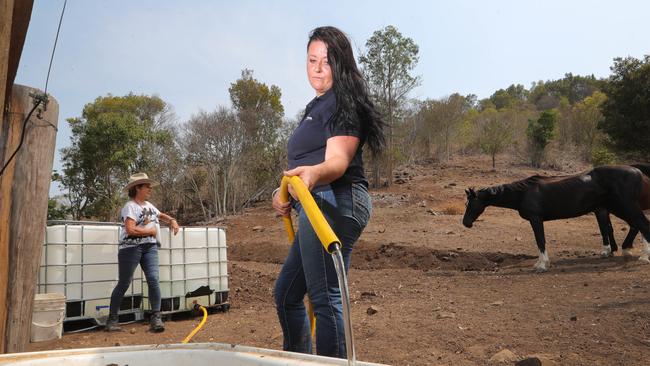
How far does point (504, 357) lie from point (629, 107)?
722 inches

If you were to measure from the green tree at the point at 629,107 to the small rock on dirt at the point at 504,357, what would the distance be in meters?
17.4

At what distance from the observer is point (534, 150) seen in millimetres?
27047

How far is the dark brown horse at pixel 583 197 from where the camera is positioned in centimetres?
784

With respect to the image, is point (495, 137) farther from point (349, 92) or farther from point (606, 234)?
point (349, 92)

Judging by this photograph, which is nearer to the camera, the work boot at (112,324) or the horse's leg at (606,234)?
the work boot at (112,324)

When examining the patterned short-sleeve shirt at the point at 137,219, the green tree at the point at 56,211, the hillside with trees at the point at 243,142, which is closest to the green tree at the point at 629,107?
the hillside with trees at the point at 243,142

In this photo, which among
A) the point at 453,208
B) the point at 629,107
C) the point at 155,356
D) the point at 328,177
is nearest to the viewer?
the point at 155,356

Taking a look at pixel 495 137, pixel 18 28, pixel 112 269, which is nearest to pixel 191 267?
pixel 112 269

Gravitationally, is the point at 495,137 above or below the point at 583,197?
above

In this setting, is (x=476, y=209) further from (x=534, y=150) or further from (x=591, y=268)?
(x=534, y=150)

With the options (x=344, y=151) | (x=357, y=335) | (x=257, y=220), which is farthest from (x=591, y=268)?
(x=257, y=220)

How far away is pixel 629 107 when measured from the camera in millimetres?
18172

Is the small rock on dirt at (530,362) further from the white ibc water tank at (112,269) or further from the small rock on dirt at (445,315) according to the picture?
the white ibc water tank at (112,269)

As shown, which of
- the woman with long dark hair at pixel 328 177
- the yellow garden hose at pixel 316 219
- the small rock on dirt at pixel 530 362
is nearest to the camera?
the yellow garden hose at pixel 316 219
